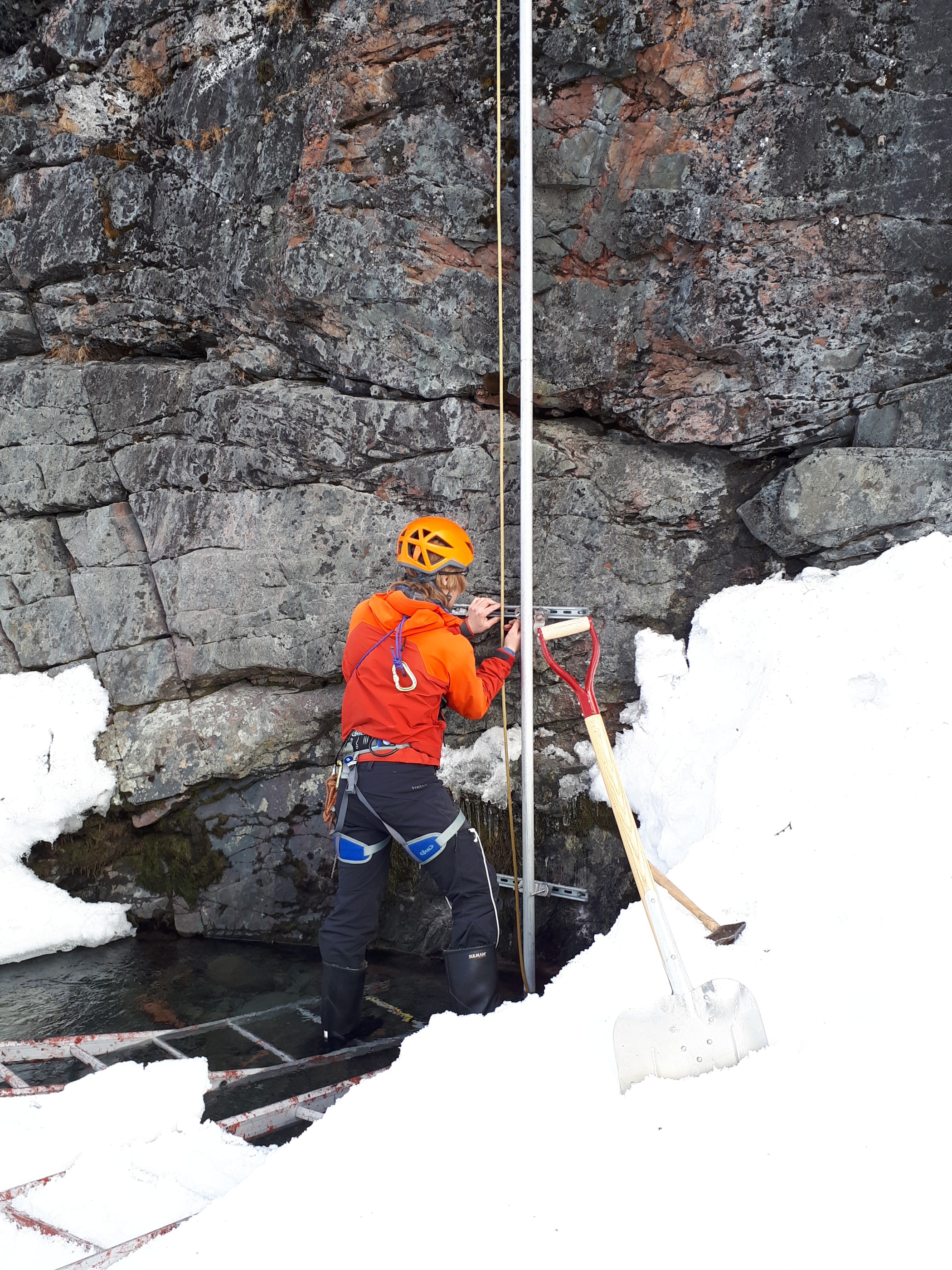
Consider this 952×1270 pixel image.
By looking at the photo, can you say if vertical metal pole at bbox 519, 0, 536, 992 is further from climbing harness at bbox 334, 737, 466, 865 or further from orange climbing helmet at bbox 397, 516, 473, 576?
climbing harness at bbox 334, 737, 466, 865

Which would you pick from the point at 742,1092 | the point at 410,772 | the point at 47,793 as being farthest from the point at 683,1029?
the point at 47,793

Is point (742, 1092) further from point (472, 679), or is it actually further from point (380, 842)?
point (380, 842)

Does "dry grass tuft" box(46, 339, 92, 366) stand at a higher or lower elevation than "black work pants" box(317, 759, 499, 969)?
higher

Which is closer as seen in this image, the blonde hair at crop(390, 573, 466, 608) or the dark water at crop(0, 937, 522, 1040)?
the blonde hair at crop(390, 573, 466, 608)

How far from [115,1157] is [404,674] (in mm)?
2223

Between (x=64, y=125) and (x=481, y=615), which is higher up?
(x=64, y=125)

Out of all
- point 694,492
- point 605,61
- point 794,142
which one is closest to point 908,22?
point 794,142

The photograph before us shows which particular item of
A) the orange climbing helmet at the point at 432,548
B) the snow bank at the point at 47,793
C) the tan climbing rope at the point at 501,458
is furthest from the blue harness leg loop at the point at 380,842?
the snow bank at the point at 47,793

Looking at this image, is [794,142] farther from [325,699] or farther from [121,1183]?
[121,1183]

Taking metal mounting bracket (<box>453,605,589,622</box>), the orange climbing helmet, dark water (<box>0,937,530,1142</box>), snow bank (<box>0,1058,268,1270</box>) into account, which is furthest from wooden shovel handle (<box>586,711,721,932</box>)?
dark water (<box>0,937,530,1142</box>)

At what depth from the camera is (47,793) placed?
229 inches

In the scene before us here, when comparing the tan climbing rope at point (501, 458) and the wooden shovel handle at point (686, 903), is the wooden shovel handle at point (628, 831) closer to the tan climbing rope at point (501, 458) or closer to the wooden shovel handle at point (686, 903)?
the wooden shovel handle at point (686, 903)

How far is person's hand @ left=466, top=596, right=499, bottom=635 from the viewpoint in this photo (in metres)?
4.69

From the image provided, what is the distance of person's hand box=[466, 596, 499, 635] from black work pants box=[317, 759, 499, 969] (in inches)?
33.3
